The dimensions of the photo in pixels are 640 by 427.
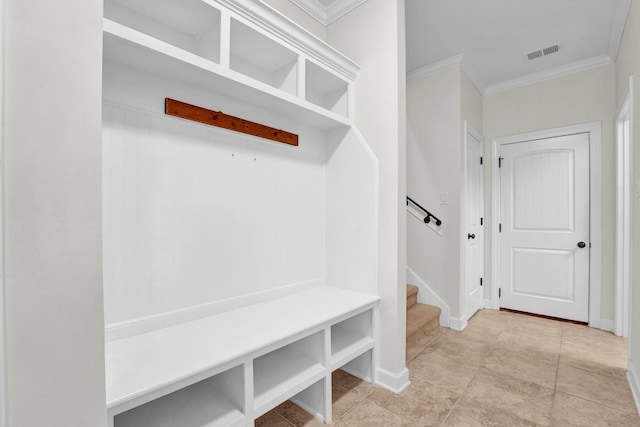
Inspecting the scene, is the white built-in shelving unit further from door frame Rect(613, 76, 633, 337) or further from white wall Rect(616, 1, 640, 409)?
door frame Rect(613, 76, 633, 337)

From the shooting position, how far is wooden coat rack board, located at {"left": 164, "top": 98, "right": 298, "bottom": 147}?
1.51m

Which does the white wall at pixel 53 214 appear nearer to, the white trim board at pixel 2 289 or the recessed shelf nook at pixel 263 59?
the white trim board at pixel 2 289

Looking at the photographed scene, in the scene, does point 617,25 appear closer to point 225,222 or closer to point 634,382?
point 634,382

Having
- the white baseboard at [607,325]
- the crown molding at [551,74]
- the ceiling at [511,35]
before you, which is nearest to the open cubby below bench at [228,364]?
the ceiling at [511,35]

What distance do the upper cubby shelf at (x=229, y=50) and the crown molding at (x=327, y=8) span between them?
49 centimetres

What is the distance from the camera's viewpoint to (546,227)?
10.9ft

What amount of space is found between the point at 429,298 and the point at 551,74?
8.99ft

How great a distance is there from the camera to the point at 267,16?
158 centimetres

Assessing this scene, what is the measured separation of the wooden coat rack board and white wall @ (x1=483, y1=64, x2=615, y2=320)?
281cm

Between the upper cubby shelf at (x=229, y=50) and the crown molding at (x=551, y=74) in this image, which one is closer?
the upper cubby shelf at (x=229, y=50)

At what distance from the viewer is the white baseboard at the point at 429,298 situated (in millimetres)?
3057

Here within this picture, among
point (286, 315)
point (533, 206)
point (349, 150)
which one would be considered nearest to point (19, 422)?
point (286, 315)

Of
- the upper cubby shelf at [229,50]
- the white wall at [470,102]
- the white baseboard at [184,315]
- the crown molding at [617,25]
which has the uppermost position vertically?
the crown molding at [617,25]

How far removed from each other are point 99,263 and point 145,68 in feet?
3.17
